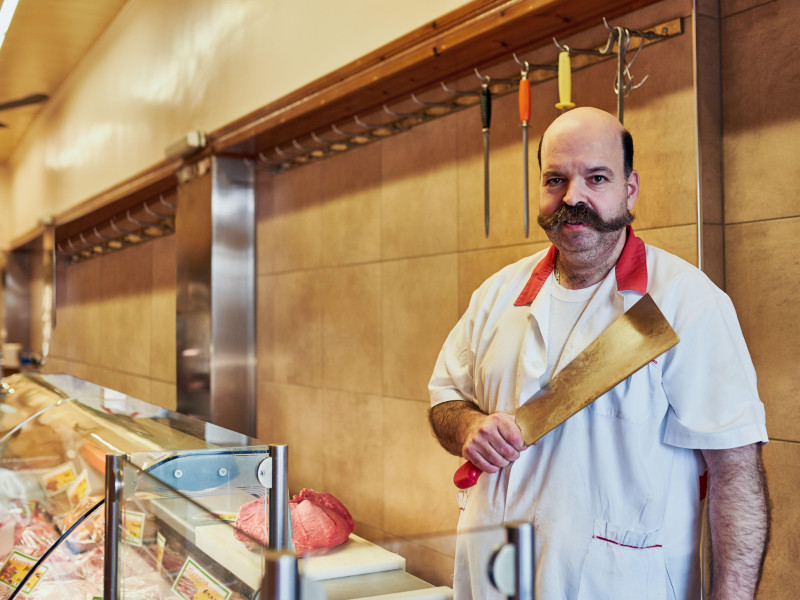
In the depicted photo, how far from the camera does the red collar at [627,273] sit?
56.0 inches

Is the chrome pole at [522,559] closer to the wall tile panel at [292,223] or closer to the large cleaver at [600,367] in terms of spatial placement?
the large cleaver at [600,367]

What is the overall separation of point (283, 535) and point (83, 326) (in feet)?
21.5

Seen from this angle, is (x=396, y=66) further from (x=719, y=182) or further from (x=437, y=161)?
(x=719, y=182)

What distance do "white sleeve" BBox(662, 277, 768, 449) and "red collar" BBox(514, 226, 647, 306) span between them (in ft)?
0.29

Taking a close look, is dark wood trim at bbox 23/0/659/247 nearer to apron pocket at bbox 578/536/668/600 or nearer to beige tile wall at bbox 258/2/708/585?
beige tile wall at bbox 258/2/708/585

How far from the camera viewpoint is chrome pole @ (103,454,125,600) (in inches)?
47.3

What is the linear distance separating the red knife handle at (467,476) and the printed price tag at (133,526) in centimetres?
54

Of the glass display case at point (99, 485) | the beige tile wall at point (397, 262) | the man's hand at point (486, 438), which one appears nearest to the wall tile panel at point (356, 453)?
the beige tile wall at point (397, 262)

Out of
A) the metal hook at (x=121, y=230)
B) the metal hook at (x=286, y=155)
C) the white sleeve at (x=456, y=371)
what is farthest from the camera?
the metal hook at (x=121, y=230)

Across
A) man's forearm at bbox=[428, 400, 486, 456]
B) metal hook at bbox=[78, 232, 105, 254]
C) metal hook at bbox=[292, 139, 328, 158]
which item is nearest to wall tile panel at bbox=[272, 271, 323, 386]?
metal hook at bbox=[292, 139, 328, 158]

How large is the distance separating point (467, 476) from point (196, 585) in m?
0.50

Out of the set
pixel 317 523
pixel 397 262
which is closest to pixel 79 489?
pixel 317 523

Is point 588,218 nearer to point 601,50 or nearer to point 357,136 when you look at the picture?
point 601,50

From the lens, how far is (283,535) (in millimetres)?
1339
